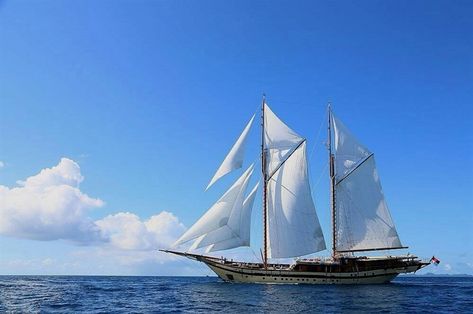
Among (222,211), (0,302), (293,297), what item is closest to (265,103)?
(222,211)

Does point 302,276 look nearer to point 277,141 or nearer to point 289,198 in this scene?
point 289,198

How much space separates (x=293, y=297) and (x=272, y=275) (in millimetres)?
17361

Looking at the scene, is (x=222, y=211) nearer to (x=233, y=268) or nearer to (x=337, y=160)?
(x=233, y=268)

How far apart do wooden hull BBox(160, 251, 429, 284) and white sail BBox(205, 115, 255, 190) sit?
12203mm

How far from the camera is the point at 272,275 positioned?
63.5m

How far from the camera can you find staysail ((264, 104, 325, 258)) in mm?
65812

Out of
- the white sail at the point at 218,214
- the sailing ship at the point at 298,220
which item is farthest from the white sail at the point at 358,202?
the white sail at the point at 218,214

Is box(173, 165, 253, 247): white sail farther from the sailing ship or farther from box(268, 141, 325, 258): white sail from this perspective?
box(268, 141, 325, 258): white sail

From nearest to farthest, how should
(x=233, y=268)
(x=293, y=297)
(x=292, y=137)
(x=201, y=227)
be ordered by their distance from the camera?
1. (x=293, y=297)
2. (x=201, y=227)
3. (x=233, y=268)
4. (x=292, y=137)

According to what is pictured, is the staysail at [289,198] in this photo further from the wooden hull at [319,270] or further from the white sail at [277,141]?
the wooden hull at [319,270]

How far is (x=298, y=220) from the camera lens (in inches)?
2598

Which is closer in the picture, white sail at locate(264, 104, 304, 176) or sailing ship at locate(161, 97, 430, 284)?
sailing ship at locate(161, 97, 430, 284)

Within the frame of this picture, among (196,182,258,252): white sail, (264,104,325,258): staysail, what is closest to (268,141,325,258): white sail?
(264,104,325,258): staysail

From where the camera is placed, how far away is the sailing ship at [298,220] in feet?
207
